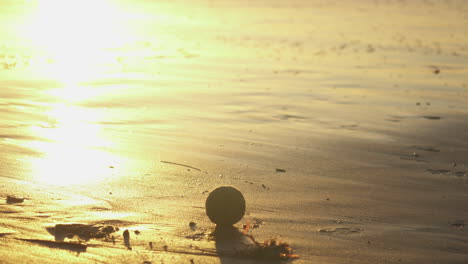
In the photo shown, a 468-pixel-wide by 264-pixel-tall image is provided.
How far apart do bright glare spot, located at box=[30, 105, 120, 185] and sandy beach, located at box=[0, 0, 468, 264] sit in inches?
1.4

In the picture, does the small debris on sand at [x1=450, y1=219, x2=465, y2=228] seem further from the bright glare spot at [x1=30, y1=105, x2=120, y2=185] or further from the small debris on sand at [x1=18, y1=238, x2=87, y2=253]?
the bright glare spot at [x1=30, y1=105, x2=120, y2=185]

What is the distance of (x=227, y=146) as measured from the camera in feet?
31.8

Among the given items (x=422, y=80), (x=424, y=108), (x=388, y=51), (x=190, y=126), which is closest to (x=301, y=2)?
(x=388, y=51)

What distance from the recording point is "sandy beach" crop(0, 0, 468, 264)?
620cm

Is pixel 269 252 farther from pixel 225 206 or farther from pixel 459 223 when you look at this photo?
pixel 459 223

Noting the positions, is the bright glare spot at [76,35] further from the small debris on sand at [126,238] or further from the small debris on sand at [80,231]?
the small debris on sand at [126,238]

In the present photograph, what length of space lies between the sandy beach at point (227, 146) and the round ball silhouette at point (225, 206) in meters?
0.12

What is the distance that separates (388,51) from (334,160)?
38.5ft

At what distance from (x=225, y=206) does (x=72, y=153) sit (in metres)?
3.13

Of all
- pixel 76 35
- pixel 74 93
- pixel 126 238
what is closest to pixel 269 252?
pixel 126 238

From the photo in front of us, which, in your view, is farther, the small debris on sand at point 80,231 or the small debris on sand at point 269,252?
the small debris on sand at point 80,231

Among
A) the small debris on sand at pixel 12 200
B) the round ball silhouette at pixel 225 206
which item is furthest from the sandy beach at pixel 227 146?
the round ball silhouette at pixel 225 206

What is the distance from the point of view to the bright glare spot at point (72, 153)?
7.88 m

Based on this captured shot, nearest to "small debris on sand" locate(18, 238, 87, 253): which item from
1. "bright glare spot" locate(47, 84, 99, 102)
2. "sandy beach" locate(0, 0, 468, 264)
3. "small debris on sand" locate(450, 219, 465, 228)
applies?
"sandy beach" locate(0, 0, 468, 264)
